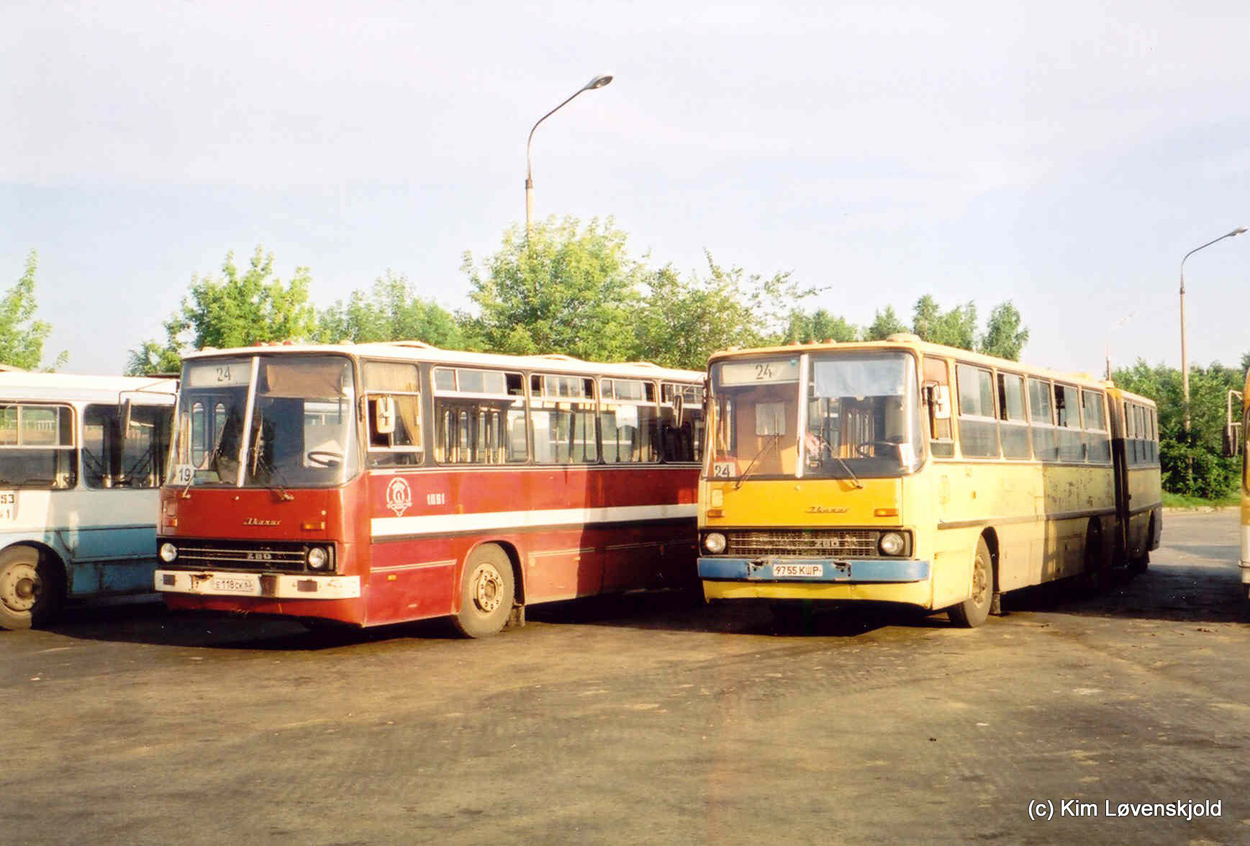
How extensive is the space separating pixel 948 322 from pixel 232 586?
106 m

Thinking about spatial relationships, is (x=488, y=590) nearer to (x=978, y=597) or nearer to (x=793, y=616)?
(x=793, y=616)

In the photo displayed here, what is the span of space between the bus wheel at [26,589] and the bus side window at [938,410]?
960 centimetres

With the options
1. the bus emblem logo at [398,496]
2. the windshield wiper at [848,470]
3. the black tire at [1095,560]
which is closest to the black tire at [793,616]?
the windshield wiper at [848,470]

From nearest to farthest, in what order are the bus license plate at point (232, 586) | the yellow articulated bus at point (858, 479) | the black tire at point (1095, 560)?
the bus license plate at point (232, 586), the yellow articulated bus at point (858, 479), the black tire at point (1095, 560)

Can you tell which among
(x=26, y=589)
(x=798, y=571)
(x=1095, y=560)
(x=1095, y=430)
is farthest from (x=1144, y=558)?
(x=26, y=589)

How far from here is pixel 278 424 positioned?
1374cm

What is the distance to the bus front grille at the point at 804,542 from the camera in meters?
13.9

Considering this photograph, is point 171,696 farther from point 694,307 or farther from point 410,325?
point 410,325

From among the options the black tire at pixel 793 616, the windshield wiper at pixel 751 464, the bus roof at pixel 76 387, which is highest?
the bus roof at pixel 76 387

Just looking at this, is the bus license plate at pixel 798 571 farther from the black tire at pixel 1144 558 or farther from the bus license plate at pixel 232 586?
the black tire at pixel 1144 558

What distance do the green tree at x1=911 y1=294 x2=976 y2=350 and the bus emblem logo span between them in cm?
10113

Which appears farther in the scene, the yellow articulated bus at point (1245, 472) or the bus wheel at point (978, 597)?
the bus wheel at point (978, 597)

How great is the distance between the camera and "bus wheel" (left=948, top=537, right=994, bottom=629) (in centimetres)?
1542

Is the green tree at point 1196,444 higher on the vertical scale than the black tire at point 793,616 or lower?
higher
